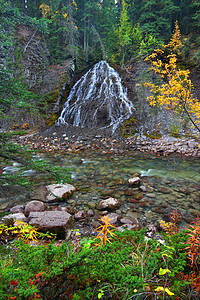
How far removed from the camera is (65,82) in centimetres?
1730

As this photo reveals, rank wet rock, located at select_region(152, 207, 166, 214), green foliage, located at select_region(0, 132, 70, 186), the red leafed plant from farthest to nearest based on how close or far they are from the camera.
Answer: wet rock, located at select_region(152, 207, 166, 214) < green foliage, located at select_region(0, 132, 70, 186) < the red leafed plant

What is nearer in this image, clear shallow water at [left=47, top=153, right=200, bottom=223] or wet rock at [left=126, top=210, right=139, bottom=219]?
wet rock at [left=126, top=210, right=139, bottom=219]

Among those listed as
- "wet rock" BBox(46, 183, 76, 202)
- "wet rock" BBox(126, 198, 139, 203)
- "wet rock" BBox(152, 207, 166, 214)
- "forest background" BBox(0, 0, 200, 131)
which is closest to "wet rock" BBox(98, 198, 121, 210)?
"wet rock" BBox(126, 198, 139, 203)

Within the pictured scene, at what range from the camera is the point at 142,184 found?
6051 mm

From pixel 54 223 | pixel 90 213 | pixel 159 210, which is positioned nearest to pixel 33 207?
pixel 54 223

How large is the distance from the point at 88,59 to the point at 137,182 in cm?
2325

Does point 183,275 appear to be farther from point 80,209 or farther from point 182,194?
point 182,194

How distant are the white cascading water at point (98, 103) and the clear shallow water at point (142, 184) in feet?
18.6

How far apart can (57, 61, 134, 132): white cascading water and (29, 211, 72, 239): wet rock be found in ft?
35.3

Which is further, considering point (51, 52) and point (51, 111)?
point (51, 52)

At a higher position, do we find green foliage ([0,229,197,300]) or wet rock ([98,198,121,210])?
green foliage ([0,229,197,300])

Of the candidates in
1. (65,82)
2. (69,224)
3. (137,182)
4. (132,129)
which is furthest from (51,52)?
(69,224)

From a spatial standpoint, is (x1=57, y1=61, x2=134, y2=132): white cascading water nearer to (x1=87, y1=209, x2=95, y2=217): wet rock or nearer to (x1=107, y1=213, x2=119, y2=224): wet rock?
(x1=87, y1=209, x2=95, y2=217): wet rock

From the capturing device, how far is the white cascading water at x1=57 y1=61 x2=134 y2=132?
14335mm
